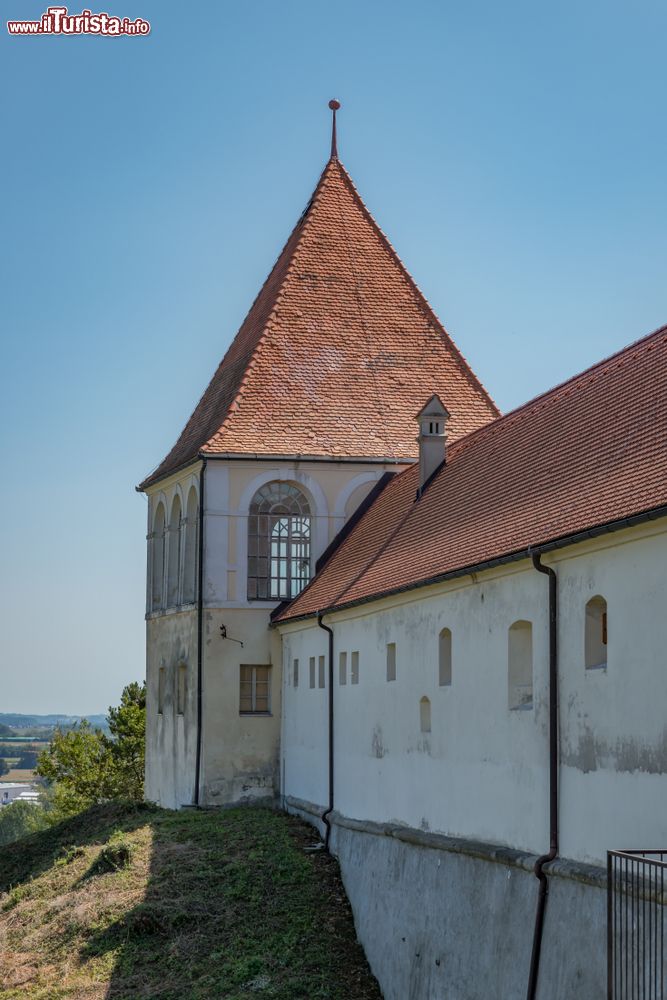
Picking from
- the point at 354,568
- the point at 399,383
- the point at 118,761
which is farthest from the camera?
the point at 118,761

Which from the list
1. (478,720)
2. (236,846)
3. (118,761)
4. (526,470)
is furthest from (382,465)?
(118,761)

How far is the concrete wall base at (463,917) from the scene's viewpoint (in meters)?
16.3

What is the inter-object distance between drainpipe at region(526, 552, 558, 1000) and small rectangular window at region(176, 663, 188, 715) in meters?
17.2

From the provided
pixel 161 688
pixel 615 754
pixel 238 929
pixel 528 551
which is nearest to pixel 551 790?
pixel 615 754

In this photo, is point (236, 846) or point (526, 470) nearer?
point (526, 470)

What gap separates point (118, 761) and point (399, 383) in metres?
41.1

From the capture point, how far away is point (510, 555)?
18516 millimetres

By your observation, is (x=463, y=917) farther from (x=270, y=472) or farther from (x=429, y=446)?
(x=270, y=472)

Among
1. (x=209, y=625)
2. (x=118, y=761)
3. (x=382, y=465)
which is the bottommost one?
(x=118, y=761)

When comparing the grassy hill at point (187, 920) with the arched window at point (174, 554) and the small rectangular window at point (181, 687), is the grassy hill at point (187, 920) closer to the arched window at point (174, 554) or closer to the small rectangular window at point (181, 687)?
the small rectangular window at point (181, 687)

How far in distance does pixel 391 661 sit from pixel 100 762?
49.6 metres

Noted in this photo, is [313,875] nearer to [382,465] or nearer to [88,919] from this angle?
[88,919]

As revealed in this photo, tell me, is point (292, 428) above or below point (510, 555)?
above

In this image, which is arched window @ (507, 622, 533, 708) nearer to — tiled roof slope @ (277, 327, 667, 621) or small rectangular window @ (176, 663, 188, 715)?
tiled roof slope @ (277, 327, 667, 621)
